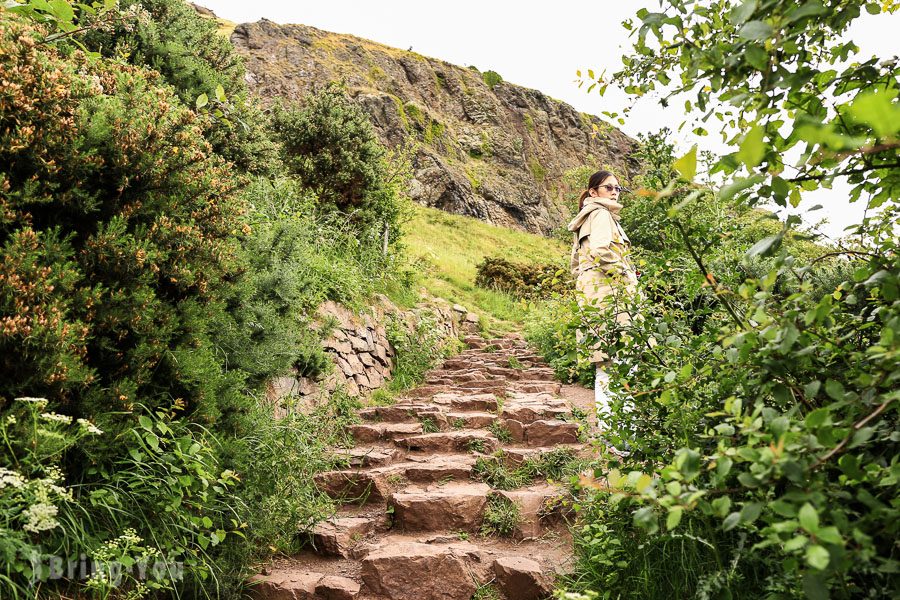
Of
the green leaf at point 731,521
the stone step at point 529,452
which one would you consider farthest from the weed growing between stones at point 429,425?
the green leaf at point 731,521

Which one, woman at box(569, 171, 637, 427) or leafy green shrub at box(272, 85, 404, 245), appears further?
leafy green shrub at box(272, 85, 404, 245)

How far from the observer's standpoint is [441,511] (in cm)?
391

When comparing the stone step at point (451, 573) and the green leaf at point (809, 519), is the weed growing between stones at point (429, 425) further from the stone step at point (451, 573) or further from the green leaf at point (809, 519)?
the green leaf at point (809, 519)

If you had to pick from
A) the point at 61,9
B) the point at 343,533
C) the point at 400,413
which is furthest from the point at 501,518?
the point at 61,9

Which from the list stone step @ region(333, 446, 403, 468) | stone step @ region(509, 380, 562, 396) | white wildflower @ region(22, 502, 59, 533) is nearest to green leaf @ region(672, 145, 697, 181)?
white wildflower @ region(22, 502, 59, 533)

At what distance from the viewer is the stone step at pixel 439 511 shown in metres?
3.88

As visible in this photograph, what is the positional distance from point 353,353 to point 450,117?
37069mm

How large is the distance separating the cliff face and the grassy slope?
4.66 meters

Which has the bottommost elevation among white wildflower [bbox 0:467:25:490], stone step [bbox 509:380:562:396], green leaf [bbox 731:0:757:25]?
stone step [bbox 509:380:562:396]

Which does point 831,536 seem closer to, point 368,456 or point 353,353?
point 368,456

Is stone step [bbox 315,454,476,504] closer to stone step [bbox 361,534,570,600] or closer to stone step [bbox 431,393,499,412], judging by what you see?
stone step [bbox 361,534,570,600]

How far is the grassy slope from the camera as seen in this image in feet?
44.8

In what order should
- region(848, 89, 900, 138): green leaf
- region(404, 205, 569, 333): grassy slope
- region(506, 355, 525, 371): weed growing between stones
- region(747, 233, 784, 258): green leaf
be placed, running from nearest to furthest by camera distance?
region(848, 89, 900, 138): green leaf, region(747, 233, 784, 258): green leaf, region(506, 355, 525, 371): weed growing between stones, region(404, 205, 569, 333): grassy slope

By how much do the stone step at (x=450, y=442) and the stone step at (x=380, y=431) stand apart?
0.14 m
